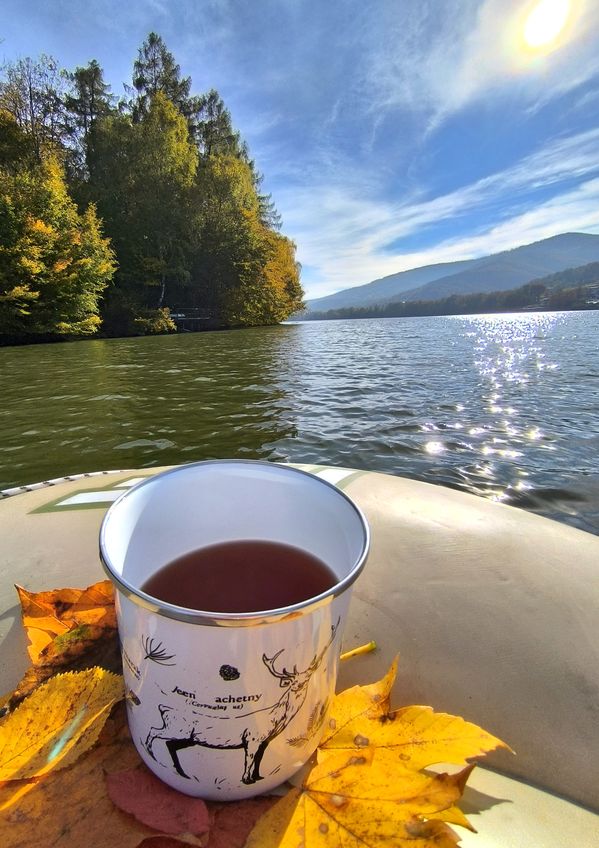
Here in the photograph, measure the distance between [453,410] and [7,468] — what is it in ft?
20.7

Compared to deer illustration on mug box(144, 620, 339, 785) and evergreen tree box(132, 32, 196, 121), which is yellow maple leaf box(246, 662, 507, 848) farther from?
evergreen tree box(132, 32, 196, 121)

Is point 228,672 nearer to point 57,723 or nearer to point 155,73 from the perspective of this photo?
point 57,723

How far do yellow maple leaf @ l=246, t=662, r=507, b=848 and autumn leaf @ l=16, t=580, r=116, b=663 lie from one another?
22.2 inches

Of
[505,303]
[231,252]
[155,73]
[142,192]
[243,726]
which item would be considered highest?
[155,73]

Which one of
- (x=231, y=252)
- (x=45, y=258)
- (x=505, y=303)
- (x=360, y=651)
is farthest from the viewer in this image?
(x=505, y=303)

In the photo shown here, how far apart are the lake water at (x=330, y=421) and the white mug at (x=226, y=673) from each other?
3.39 metres

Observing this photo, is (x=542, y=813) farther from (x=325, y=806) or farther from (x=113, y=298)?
(x=113, y=298)

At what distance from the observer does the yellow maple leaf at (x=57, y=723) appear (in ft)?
2.26

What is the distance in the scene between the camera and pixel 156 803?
26.3 inches

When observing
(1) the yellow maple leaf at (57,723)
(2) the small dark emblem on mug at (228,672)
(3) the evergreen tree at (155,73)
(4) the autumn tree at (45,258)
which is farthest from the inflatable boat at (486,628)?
(3) the evergreen tree at (155,73)

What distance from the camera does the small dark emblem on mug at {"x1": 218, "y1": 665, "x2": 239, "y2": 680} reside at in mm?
582

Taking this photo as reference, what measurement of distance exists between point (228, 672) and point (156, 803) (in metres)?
0.31

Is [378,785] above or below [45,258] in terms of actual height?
below

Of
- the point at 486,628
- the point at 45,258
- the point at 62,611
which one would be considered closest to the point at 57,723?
the point at 62,611
